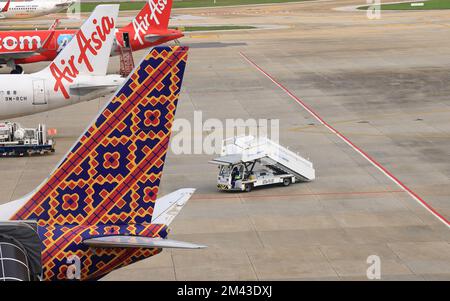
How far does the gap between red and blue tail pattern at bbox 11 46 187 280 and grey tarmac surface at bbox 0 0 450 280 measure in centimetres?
1156

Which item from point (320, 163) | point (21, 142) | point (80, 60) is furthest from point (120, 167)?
point (80, 60)

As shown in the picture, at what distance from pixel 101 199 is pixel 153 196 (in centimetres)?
97

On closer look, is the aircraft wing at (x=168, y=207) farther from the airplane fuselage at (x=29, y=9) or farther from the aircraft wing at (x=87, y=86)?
the airplane fuselage at (x=29, y=9)

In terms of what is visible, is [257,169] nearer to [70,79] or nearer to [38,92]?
[70,79]

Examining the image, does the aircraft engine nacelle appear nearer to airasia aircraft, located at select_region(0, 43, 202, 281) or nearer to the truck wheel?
airasia aircraft, located at select_region(0, 43, 202, 281)

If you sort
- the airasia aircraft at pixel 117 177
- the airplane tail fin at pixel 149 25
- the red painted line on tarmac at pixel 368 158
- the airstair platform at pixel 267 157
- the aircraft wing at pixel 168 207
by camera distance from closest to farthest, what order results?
1. the airasia aircraft at pixel 117 177
2. the aircraft wing at pixel 168 207
3. the red painted line on tarmac at pixel 368 158
4. the airstair platform at pixel 267 157
5. the airplane tail fin at pixel 149 25

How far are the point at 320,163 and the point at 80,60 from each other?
14.0 meters

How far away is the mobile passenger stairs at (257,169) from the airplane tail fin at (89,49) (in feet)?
33.7

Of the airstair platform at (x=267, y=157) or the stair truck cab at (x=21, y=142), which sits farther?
the stair truck cab at (x=21, y=142)

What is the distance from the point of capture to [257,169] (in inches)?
1684

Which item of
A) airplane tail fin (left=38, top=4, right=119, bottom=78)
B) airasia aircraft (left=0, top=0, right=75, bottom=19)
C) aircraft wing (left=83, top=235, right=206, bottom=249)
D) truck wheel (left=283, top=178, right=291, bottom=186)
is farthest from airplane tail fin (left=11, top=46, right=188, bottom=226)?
airasia aircraft (left=0, top=0, right=75, bottom=19)

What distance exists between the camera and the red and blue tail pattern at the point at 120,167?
1647 centimetres

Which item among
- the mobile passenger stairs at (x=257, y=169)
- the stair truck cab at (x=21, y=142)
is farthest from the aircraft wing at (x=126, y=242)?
the stair truck cab at (x=21, y=142)

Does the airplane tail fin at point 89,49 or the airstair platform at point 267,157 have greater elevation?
the airplane tail fin at point 89,49
